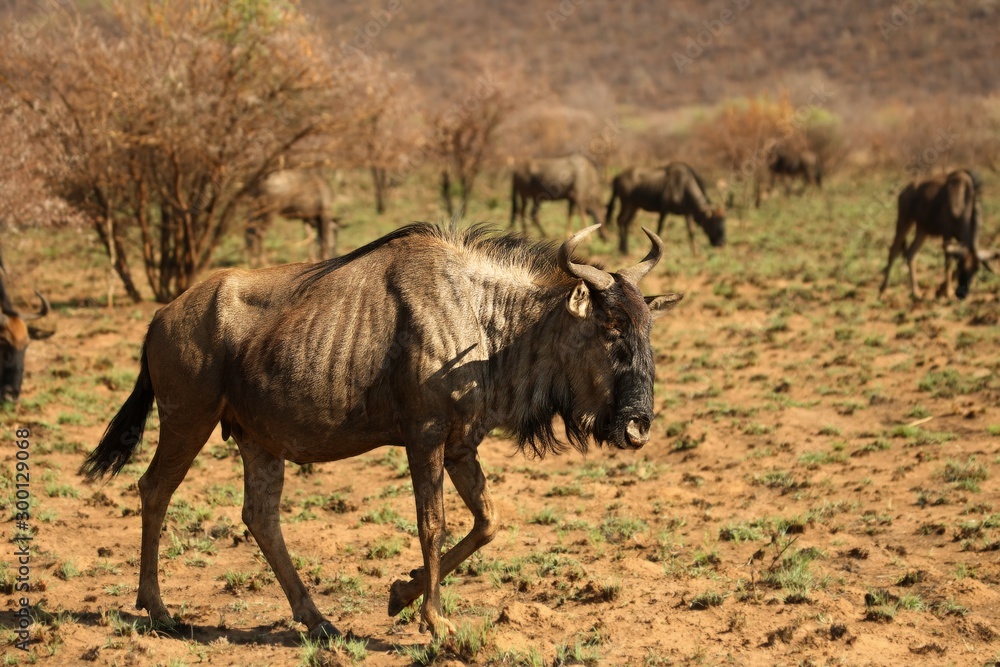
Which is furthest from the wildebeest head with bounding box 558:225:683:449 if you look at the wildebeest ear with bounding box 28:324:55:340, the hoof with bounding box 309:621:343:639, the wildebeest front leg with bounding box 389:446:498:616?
the wildebeest ear with bounding box 28:324:55:340

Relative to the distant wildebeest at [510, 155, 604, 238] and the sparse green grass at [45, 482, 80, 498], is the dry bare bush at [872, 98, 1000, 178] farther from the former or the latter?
the sparse green grass at [45, 482, 80, 498]

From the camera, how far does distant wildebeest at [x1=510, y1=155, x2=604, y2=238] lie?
22078mm

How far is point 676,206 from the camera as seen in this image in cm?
2097

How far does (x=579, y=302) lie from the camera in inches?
194

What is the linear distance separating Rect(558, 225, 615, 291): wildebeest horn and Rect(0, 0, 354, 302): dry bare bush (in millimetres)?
9433

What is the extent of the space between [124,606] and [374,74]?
1242cm

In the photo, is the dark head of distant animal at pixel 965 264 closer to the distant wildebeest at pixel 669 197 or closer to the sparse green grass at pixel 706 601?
the distant wildebeest at pixel 669 197

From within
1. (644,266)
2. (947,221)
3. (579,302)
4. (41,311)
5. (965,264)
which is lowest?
(965,264)

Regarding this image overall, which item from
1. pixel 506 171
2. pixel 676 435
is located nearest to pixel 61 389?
pixel 676 435

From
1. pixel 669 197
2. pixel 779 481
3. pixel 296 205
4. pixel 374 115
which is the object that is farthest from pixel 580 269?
pixel 669 197

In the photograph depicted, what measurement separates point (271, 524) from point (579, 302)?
1.99 m

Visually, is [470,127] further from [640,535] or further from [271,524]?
[271,524]

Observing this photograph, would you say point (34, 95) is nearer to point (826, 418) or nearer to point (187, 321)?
point (187, 321)

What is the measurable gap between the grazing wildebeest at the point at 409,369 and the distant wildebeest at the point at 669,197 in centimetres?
1564
